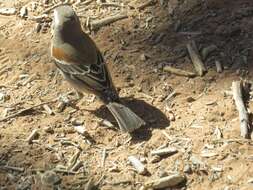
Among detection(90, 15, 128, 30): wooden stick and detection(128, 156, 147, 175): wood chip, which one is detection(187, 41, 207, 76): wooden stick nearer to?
detection(90, 15, 128, 30): wooden stick

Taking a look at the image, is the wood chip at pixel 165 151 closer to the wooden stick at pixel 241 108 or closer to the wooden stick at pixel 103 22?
the wooden stick at pixel 241 108

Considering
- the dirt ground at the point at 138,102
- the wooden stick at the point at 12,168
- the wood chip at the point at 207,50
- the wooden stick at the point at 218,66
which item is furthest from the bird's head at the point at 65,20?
the wooden stick at the point at 12,168

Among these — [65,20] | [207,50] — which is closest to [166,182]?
[207,50]

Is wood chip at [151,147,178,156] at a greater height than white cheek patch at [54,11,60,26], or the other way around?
white cheek patch at [54,11,60,26]

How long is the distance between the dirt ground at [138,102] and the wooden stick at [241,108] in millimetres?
66

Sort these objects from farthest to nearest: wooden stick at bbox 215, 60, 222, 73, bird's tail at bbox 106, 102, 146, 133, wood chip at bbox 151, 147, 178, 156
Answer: wooden stick at bbox 215, 60, 222, 73
bird's tail at bbox 106, 102, 146, 133
wood chip at bbox 151, 147, 178, 156

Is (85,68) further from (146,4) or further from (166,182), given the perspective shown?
(166,182)

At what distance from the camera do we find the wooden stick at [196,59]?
6.63m

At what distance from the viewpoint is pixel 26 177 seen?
229 inches

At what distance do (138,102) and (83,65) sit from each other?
694 mm

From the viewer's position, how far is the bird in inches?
246

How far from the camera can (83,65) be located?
264 inches

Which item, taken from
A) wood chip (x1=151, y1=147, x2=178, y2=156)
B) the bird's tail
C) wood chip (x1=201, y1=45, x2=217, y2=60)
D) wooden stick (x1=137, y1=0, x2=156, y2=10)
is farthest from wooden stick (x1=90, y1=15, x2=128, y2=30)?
wood chip (x1=151, y1=147, x2=178, y2=156)

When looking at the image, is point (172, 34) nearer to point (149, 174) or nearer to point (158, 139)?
point (158, 139)
